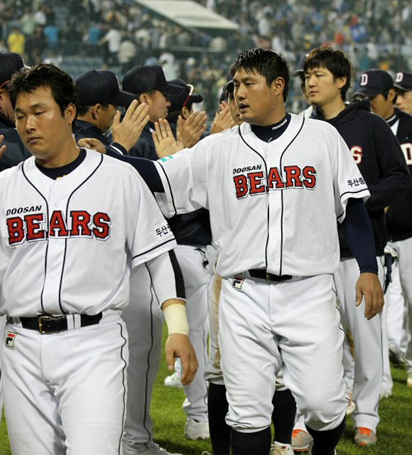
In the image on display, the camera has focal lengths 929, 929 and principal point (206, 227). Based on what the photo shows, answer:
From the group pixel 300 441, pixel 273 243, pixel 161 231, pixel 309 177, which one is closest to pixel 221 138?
pixel 309 177

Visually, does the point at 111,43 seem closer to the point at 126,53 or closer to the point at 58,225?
the point at 126,53

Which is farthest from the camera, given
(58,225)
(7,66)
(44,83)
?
(7,66)

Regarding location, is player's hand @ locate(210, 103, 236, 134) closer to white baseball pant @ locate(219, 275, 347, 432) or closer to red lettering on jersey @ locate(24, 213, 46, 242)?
white baseball pant @ locate(219, 275, 347, 432)

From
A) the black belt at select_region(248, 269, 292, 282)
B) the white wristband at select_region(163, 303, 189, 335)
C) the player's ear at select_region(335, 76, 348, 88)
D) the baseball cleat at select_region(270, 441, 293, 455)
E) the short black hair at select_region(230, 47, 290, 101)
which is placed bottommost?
the baseball cleat at select_region(270, 441, 293, 455)

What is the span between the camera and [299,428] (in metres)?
5.33

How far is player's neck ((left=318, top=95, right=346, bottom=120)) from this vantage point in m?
5.61

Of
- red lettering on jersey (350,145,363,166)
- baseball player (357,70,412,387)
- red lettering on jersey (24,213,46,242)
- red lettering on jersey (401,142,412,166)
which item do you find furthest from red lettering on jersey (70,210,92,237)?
red lettering on jersey (401,142,412,166)

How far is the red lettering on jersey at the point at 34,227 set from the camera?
339cm

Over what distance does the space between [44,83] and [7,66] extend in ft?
4.29

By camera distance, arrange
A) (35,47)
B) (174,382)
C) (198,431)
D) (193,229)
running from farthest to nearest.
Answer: (35,47) → (174,382) → (193,229) → (198,431)

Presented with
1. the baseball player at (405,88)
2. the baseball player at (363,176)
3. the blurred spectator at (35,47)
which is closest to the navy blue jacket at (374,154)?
the baseball player at (363,176)

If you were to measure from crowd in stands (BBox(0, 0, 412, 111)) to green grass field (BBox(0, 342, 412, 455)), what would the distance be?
12.6m

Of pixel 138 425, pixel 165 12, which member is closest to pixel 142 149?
pixel 138 425

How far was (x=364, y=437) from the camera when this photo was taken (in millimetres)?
5414
